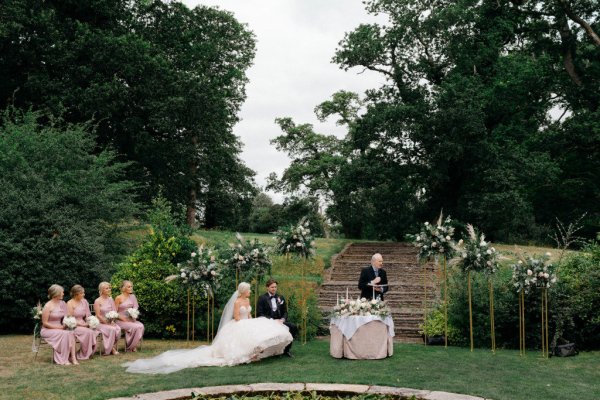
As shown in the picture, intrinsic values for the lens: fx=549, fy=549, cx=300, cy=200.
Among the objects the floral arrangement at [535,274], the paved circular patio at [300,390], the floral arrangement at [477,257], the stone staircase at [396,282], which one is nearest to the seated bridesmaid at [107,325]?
the paved circular patio at [300,390]

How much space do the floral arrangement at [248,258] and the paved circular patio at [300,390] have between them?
5.28 metres

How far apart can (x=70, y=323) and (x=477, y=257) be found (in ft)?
26.3

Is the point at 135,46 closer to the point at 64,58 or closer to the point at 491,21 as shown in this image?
the point at 64,58

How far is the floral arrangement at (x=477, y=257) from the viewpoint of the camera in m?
11.4

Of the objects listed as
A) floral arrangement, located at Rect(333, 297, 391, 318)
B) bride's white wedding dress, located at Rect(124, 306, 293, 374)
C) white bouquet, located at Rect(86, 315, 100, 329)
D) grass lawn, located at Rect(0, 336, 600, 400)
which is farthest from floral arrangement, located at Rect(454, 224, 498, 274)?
white bouquet, located at Rect(86, 315, 100, 329)

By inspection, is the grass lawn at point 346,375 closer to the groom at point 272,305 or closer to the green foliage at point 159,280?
the groom at point 272,305

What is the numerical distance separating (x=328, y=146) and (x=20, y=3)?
2182 cm

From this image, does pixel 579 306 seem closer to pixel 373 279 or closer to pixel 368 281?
pixel 373 279

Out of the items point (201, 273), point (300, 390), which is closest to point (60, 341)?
point (201, 273)

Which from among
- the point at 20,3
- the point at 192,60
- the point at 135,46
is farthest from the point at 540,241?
the point at 20,3

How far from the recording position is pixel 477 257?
1137 cm

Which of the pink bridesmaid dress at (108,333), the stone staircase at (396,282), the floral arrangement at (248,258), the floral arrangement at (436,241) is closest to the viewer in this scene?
the pink bridesmaid dress at (108,333)

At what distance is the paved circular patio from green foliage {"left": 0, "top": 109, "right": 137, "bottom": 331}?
8497 mm

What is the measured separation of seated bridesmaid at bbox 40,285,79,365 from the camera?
32.2 ft
